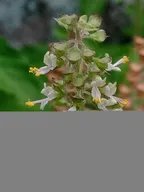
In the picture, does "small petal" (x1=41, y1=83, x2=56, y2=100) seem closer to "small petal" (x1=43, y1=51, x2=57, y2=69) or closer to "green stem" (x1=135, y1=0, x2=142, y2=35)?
"small petal" (x1=43, y1=51, x2=57, y2=69)

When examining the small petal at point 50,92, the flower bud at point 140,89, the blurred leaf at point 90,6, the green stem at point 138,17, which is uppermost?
the blurred leaf at point 90,6

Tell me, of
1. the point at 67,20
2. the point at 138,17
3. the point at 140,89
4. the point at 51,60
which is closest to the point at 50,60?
the point at 51,60

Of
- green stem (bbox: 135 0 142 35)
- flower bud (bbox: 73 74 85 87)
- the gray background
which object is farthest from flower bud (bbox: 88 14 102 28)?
green stem (bbox: 135 0 142 35)

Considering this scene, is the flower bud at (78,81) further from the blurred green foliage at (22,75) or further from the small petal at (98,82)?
the blurred green foliage at (22,75)

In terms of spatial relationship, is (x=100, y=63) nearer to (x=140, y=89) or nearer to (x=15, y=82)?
(x=140, y=89)

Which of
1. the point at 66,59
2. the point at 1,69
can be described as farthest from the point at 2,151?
the point at 1,69

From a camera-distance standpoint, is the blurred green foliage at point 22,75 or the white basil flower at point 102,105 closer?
the white basil flower at point 102,105

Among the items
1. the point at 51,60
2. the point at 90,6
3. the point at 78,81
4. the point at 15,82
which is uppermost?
the point at 90,6

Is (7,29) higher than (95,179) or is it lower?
higher

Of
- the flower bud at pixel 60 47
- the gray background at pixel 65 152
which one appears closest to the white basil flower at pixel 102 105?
the flower bud at pixel 60 47

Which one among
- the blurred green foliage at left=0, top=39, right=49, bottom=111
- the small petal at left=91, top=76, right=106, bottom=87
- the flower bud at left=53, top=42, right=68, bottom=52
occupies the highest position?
the blurred green foliage at left=0, top=39, right=49, bottom=111

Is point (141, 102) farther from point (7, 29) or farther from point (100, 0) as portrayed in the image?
point (7, 29)
